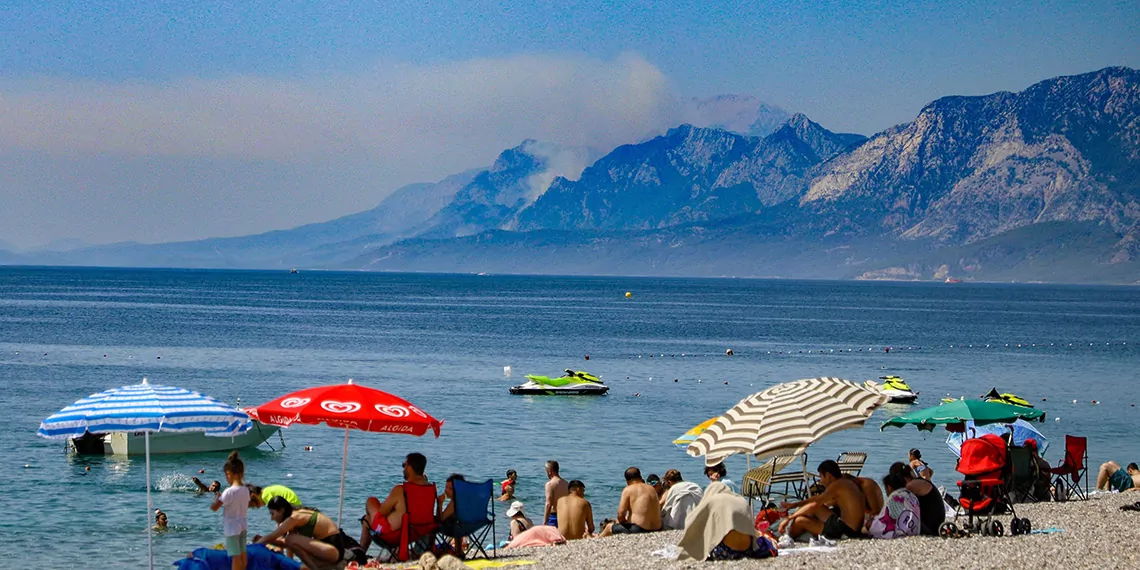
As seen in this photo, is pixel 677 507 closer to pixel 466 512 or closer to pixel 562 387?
pixel 466 512

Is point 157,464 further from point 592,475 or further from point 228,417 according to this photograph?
point 228,417

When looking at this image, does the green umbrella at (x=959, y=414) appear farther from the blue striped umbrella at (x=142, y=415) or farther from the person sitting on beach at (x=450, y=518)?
the blue striped umbrella at (x=142, y=415)

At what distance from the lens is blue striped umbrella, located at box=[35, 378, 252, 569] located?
14.1 metres

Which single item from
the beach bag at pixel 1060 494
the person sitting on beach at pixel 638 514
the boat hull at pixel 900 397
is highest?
the person sitting on beach at pixel 638 514

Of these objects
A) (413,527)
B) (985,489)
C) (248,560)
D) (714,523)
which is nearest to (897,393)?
(985,489)

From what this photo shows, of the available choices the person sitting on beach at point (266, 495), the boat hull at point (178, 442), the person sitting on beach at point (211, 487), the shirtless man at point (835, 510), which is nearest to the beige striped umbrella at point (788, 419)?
the shirtless man at point (835, 510)

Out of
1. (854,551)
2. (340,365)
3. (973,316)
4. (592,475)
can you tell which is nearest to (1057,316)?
(973,316)

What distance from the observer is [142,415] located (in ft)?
46.6

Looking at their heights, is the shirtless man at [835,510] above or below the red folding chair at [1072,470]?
above

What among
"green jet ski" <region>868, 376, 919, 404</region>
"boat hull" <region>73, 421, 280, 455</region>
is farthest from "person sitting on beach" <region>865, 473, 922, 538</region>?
"green jet ski" <region>868, 376, 919, 404</region>

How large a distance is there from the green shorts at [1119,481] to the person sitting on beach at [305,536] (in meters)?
15.7

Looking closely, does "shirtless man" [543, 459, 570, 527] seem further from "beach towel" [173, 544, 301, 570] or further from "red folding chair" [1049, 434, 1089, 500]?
"red folding chair" [1049, 434, 1089, 500]

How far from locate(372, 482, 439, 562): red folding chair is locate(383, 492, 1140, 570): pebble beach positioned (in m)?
0.41

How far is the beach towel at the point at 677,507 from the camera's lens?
1856cm
